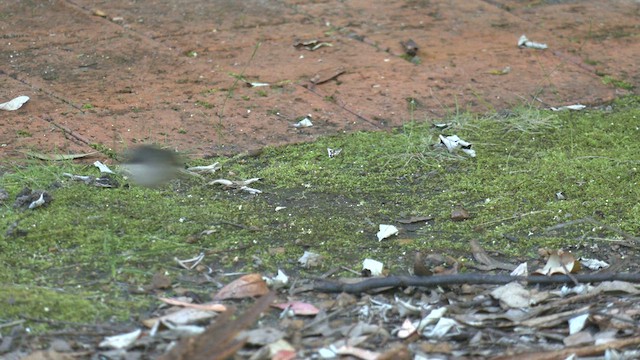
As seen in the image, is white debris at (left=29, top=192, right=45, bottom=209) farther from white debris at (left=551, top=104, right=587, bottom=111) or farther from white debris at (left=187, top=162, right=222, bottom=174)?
white debris at (left=551, top=104, right=587, bottom=111)

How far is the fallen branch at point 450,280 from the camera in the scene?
3018 mm

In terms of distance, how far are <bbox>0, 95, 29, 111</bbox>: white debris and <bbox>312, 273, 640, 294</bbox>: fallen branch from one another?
1.90m

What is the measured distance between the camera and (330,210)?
12.2 feet

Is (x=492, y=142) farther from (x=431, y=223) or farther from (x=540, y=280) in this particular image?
(x=540, y=280)

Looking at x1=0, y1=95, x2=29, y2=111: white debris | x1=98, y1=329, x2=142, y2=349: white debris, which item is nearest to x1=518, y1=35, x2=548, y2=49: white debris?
x1=0, y1=95, x2=29, y2=111: white debris

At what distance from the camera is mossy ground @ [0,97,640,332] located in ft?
10.1

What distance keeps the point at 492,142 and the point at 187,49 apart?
5.61 ft

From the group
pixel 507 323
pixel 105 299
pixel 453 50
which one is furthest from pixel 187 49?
pixel 507 323

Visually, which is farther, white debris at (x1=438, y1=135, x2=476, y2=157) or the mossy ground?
white debris at (x1=438, y1=135, x2=476, y2=157)

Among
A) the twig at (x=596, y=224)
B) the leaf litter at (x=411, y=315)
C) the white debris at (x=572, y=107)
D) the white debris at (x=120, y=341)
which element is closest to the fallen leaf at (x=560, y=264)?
the leaf litter at (x=411, y=315)

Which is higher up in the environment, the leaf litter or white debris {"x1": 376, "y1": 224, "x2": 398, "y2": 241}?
the leaf litter

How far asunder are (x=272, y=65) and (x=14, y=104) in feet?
4.34

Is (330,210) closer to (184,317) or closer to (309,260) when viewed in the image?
(309,260)

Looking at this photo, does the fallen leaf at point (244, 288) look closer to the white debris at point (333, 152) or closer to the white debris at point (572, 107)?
the white debris at point (333, 152)
